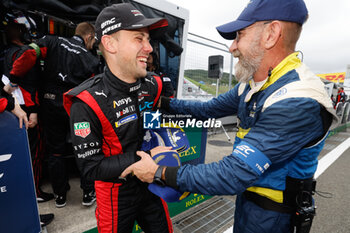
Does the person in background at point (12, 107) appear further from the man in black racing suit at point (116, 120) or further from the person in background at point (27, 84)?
the person in background at point (27, 84)

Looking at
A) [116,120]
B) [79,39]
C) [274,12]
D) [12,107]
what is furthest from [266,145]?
[79,39]

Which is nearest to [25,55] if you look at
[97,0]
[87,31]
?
[87,31]

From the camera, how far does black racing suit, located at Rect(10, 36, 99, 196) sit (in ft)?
7.78

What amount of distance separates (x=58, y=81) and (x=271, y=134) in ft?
8.30

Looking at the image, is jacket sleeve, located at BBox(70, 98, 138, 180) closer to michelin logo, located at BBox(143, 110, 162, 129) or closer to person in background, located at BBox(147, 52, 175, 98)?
michelin logo, located at BBox(143, 110, 162, 129)

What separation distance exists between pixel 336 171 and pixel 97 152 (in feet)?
17.8

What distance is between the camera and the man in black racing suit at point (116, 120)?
1170mm

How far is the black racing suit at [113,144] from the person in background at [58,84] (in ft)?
4.27

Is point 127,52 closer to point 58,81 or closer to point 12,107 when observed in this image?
point 12,107

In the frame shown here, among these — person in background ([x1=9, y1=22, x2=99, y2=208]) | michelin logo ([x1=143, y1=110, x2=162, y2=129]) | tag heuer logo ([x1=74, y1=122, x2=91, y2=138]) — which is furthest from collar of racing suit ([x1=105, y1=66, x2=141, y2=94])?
person in background ([x1=9, y1=22, x2=99, y2=208])

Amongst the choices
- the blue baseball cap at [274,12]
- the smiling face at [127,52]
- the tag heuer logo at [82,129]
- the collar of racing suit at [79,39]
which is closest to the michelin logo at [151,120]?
the smiling face at [127,52]

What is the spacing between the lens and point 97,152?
121 cm

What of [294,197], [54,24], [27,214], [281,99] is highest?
[54,24]

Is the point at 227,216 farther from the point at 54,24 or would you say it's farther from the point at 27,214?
the point at 54,24
